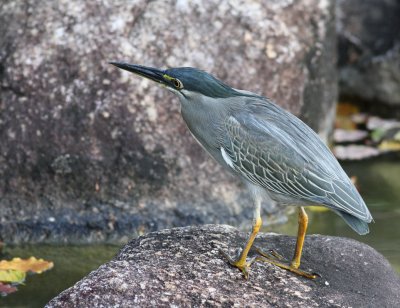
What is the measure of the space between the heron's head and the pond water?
1.47 meters

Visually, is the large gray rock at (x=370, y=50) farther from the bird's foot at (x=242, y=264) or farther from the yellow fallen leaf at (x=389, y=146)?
the bird's foot at (x=242, y=264)

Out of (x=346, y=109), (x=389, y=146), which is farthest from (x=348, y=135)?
(x=346, y=109)

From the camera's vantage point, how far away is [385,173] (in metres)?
6.86

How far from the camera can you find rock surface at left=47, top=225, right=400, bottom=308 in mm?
3680

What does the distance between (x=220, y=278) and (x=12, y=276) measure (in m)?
1.62

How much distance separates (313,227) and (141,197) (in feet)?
3.92

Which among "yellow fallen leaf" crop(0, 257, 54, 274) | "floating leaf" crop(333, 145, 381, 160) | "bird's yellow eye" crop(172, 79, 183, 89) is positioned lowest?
"yellow fallen leaf" crop(0, 257, 54, 274)

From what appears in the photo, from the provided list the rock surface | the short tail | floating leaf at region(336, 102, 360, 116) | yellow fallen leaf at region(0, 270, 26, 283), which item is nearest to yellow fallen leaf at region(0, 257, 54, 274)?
yellow fallen leaf at region(0, 270, 26, 283)

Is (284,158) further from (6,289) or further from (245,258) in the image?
(6,289)

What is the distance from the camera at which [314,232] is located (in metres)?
5.81

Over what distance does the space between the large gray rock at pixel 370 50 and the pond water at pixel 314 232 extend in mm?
1463

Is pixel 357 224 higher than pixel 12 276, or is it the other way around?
pixel 357 224

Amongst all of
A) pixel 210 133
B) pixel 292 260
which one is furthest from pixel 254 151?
pixel 292 260

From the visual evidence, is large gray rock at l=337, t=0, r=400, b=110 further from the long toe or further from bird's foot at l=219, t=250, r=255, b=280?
bird's foot at l=219, t=250, r=255, b=280
